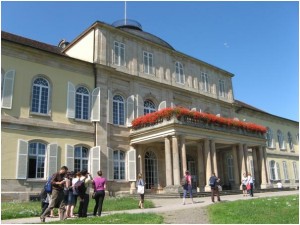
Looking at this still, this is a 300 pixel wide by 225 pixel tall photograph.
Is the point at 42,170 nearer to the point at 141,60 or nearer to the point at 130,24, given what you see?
the point at 141,60

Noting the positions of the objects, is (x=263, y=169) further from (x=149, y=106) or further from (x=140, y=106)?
(x=140, y=106)

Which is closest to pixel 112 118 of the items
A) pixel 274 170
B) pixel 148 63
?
pixel 148 63

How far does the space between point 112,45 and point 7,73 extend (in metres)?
7.58

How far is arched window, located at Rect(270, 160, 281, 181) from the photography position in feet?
111

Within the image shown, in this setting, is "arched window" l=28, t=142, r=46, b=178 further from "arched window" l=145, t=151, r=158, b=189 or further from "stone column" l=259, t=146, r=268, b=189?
"stone column" l=259, t=146, r=268, b=189

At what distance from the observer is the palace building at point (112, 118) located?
17.4 metres

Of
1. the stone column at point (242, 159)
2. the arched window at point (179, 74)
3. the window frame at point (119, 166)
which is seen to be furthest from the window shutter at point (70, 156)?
the stone column at point (242, 159)

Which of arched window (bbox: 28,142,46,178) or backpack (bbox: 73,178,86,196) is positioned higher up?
arched window (bbox: 28,142,46,178)

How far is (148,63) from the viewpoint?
2448cm

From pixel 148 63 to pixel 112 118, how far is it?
575 cm

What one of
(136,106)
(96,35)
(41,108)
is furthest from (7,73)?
(136,106)

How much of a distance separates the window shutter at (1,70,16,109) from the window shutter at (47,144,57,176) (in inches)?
119

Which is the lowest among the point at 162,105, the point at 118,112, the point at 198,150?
the point at 198,150

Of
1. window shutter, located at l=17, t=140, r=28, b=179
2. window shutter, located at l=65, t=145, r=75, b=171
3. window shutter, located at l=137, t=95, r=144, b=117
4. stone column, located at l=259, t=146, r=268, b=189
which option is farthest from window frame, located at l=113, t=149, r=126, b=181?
stone column, located at l=259, t=146, r=268, b=189
